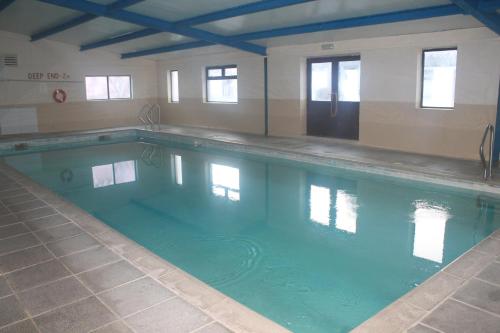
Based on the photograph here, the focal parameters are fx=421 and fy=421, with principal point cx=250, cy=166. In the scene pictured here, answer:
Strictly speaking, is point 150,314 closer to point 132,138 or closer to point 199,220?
point 199,220

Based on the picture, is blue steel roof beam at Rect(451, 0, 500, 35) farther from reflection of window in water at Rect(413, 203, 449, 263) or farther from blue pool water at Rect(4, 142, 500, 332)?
reflection of window in water at Rect(413, 203, 449, 263)

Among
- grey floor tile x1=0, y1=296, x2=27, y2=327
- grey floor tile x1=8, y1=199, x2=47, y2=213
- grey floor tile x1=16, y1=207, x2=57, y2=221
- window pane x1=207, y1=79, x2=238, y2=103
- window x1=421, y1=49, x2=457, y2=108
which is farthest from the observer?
window pane x1=207, y1=79, x2=238, y2=103

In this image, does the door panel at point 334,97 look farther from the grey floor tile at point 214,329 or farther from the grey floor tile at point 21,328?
the grey floor tile at point 21,328

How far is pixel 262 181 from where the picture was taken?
650 centimetres

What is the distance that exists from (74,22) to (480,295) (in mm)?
8732

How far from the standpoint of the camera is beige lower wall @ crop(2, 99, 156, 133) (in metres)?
11.5

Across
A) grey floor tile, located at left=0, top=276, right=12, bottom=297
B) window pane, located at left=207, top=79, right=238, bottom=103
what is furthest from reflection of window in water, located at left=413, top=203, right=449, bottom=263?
window pane, located at left=207, top=79, right=238, bottom=103

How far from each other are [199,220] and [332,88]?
521cm

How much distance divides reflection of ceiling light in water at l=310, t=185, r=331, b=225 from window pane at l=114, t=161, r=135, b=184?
296cm

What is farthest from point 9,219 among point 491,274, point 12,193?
point 491,274

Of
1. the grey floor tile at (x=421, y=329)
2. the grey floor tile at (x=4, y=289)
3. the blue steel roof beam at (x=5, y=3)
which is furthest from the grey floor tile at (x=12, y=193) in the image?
Result: the grey floor tile at (x=421, y=329)

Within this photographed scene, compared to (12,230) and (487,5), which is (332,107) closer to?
(487,5)

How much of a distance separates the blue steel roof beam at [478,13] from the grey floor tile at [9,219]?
5275 millimetres

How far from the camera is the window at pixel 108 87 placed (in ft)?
40.6
